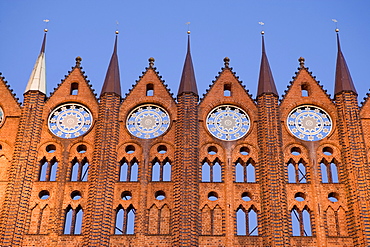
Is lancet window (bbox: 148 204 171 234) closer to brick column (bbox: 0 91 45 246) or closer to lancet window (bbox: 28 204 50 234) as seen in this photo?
lancet window (bbox: 28 204 50 234)

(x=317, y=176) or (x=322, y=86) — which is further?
(x=322, y=86)

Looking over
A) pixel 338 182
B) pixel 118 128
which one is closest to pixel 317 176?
pixel 338 182

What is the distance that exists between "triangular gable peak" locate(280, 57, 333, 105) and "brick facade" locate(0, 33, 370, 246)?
0.05 m

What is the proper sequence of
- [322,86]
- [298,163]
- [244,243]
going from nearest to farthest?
[244,243]
[298,163]
[322,86]

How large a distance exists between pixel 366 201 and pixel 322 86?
18.7 feet

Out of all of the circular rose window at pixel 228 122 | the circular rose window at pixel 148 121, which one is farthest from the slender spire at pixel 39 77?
the circular rose window at pixel 228 122

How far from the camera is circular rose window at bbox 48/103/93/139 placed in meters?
27.7

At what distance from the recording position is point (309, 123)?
28.0m

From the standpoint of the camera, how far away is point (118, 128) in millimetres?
27609

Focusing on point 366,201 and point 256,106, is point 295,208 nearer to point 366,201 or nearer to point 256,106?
point 366,201

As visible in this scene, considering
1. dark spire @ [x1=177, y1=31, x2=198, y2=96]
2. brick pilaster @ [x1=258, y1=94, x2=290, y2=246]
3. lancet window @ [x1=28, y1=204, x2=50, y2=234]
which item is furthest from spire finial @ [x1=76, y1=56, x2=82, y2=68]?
brick pilaster @ [x1=258, y1=94, x2=290, y2=246]

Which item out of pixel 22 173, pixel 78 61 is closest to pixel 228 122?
pixel 78 61

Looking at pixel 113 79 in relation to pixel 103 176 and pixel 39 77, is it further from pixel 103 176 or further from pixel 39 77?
pixel 103 176

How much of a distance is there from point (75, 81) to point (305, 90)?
968cm
